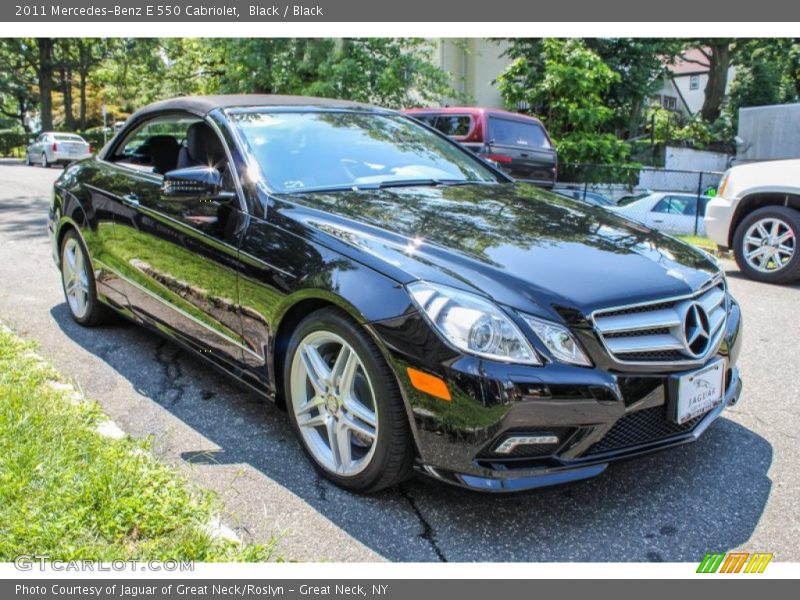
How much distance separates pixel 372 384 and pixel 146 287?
1950mm

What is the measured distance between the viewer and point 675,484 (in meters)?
2.95

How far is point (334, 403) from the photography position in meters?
2.87

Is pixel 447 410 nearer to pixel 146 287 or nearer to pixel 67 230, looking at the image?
pixel 146 287

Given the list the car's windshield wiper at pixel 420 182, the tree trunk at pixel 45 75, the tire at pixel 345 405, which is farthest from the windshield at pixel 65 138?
the tire at pixel 345 405

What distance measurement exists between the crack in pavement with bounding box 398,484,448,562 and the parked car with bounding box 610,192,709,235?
1052 cm

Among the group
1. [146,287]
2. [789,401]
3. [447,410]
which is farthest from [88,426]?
[789,401]

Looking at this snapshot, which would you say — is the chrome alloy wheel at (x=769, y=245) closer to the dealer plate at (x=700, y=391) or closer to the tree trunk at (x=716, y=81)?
the dealer plate at (x=700, y=391)

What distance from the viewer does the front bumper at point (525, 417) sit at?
2.38m

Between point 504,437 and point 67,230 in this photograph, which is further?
point 67,230

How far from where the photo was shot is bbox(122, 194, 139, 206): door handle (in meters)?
4.11

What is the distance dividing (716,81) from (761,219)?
29735mm

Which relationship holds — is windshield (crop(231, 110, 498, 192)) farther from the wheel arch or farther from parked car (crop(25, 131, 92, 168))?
parked car (crop(25, 131, 92, 168))

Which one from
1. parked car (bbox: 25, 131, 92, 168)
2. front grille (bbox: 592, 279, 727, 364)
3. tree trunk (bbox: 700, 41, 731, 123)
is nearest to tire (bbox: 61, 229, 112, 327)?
front grille (bbox: 592, 279, 727, 364)
